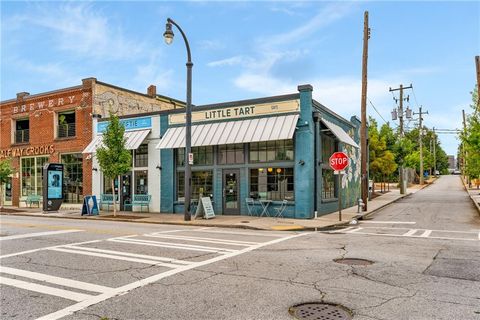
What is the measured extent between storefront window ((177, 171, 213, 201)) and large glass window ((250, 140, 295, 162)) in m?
2.63

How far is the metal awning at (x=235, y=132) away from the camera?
17547 mm

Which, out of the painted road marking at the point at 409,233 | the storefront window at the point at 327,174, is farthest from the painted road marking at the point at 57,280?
the storefront window at the point at 327,174

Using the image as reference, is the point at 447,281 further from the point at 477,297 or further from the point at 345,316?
the point at 345,316

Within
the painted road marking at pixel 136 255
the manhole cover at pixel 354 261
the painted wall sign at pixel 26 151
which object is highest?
the painted wall sign at pixel 26 151

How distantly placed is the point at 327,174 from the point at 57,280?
1575cm

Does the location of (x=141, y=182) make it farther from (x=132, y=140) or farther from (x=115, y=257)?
(x=115, y=257)

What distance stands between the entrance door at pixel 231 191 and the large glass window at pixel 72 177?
11.3 metres

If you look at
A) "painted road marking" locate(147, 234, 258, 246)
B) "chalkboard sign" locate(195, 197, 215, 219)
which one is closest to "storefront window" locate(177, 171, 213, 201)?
"chalkboard sign" locate(195, 197, 215, 219)

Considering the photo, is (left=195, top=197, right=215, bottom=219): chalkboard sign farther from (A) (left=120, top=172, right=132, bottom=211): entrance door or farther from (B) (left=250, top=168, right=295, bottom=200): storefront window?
(A) (left=120, top=172, right=132, bottom=211): entrance door

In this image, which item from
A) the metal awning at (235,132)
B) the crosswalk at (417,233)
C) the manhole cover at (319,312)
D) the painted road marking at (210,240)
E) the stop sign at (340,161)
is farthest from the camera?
the metal awning at (235,132)

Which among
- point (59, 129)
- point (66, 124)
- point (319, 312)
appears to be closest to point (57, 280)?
point (319, 312)

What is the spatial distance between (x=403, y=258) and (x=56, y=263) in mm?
7301

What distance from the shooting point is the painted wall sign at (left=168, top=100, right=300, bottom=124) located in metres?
18.2

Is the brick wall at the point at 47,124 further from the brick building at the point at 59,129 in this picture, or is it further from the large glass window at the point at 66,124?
the large glass window at the point at 66,124
